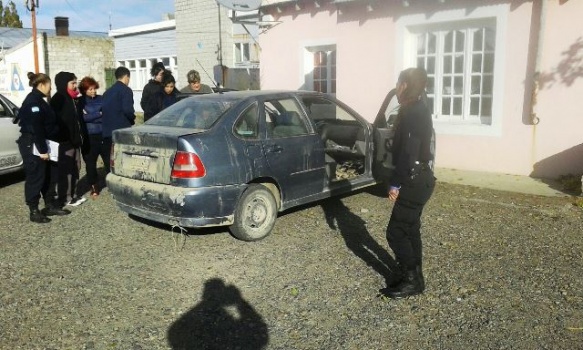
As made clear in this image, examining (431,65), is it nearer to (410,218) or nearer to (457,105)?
(457,105)

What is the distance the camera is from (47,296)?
422 cm

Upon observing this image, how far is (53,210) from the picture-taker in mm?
6723

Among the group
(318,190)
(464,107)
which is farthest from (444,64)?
(318,190)

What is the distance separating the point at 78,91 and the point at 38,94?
1512mm

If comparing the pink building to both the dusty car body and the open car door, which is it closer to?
the open car door

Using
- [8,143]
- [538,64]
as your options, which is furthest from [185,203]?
[538,64]

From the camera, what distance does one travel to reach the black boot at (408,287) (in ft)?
13.2

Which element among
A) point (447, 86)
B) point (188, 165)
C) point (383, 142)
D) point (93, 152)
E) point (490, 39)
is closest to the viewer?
point (188, 165)

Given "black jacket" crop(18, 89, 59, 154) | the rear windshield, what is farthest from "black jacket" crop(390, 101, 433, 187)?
"black jacket" crop(18, 89, 59, 154)

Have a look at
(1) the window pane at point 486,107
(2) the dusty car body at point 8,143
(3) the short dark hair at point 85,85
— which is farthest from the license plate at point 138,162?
(1) the window pane at point 486,107

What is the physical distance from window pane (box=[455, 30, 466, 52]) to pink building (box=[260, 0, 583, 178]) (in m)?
0.02

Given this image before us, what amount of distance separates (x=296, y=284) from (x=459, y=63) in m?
6.07

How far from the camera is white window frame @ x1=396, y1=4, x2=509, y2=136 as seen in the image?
810 centimetres

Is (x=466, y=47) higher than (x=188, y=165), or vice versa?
(x=466, y=47)
